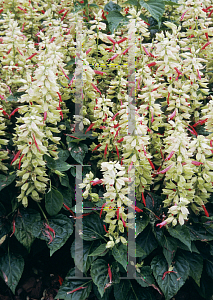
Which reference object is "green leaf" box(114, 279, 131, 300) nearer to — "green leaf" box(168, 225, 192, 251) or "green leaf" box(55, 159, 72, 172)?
"green leaf" box(168, 225, 192, 251)

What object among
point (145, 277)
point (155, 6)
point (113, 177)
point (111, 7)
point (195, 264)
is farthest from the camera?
point (111, 7)

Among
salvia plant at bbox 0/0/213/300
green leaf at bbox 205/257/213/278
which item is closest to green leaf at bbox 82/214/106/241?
salvia plant at bbox 0/0/213/300

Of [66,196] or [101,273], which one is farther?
[66,196]

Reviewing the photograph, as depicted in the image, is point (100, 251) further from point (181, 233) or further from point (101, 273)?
point (181, 233)

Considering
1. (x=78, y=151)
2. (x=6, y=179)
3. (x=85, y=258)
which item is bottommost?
(x=85, y=258)

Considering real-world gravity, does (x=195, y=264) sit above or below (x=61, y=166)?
below

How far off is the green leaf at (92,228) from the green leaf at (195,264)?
0.63m

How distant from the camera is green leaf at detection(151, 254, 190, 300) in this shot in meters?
1.78

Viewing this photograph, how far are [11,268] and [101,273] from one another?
0.68 meters

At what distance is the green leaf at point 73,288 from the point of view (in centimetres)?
183

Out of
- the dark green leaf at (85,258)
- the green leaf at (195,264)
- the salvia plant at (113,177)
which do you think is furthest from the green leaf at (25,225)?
the green leaf at (195,264)

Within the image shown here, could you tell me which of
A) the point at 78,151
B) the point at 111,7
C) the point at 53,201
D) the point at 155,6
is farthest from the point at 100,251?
the point at 111,7

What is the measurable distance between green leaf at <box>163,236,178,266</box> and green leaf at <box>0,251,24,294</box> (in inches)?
40.8

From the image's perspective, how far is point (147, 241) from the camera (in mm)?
1950
